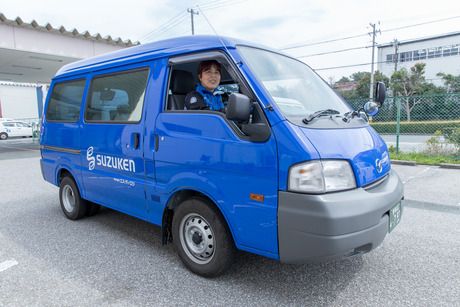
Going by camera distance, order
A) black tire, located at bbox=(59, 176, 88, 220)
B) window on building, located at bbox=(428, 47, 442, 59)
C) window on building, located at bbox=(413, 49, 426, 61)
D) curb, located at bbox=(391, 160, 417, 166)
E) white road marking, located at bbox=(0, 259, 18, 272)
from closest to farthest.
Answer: white road marking, located at bbox=(0, 259, 18, 272) → black tire, located at bbox=(59, 176, 88, 220) → curb, located at bbox=(391, 160, 417, 166) → window on building, located at bbox=(428, 47, 442, 59) → window on building, located at bbox=(413, 49, 426, 61)

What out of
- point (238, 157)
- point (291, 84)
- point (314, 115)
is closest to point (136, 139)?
point (238, 157)

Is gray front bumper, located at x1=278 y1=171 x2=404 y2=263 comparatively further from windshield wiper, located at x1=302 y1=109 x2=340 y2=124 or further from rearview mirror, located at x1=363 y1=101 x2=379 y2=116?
rearview mirror, located at x1=363 y1=101 x2=379 y2=116

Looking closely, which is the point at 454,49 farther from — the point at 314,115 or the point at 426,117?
the point at 314,115

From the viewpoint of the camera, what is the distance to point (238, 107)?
7.37 feet

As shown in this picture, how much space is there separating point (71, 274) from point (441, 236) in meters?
4.14

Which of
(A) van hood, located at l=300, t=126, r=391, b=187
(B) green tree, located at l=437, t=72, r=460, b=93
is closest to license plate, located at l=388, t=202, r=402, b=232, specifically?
(A) van hood, located at l=300, t=126, r=391, b=187

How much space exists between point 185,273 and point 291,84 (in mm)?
2053

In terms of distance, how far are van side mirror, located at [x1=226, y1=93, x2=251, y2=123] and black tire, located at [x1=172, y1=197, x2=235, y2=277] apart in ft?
2.98

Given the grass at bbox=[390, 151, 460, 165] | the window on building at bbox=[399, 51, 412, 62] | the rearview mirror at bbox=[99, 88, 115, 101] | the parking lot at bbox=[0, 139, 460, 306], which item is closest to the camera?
the parking lot at bbox=[0, 139, 460, 306]

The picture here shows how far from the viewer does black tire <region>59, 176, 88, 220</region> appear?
4.47 metres

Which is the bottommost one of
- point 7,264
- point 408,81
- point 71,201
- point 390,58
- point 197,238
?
point 7,264

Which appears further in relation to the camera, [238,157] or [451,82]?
[451,82]

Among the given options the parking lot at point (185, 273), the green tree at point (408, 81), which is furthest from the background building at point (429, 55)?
the parking lot at point (185, 273)

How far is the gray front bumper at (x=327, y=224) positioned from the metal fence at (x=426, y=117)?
7303mm
